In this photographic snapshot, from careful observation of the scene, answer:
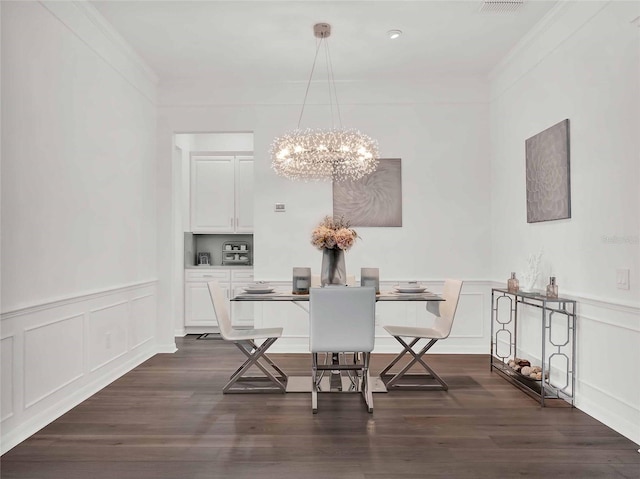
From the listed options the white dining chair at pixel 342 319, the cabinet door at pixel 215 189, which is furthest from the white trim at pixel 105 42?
the white dining chair at pixel 342 319

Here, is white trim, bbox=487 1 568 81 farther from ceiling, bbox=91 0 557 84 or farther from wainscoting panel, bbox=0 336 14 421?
wainscoting panel, bbox=0 336 14 421

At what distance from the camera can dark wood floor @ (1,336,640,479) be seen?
246 cm

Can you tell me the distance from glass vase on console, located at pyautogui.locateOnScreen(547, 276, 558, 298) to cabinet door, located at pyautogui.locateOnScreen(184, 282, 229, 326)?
13.2 feet

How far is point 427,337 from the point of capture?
12.8 feet

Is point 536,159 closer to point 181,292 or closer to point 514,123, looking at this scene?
point 514,123

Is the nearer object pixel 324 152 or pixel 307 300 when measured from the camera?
pixel 307 300

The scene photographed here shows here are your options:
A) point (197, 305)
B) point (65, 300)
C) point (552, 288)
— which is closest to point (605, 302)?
point (552, 288)

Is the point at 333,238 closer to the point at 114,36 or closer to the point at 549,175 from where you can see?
the point at 549,175

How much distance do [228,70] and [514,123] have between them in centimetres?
297

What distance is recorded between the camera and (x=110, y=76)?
13.7 ft

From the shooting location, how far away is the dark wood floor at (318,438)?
2459mm

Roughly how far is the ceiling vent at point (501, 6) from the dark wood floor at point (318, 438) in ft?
9.87

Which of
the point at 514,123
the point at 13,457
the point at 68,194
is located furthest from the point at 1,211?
the point at 514,123

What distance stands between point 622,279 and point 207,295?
15.7ft
